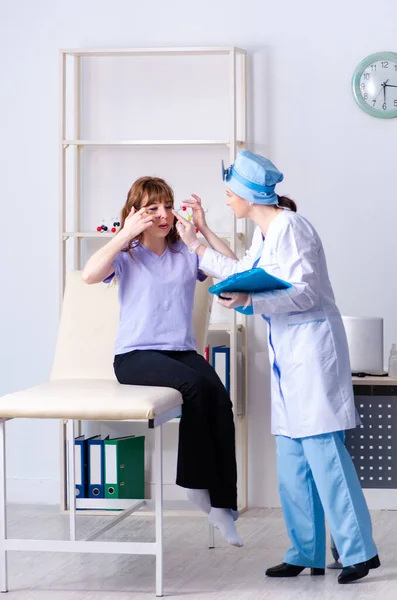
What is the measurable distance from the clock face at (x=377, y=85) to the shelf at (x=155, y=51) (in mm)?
457

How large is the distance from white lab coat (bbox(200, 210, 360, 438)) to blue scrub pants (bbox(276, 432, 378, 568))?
0.06 metres

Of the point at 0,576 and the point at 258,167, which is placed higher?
the point at 258,167

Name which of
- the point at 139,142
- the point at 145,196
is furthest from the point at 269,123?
the point at 145,196

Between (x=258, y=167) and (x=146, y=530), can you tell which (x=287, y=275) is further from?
(x=146, y=530)

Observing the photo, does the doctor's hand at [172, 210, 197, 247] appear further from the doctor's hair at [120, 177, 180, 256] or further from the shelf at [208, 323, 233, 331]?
the shelf at [208, 323, 233, 331]

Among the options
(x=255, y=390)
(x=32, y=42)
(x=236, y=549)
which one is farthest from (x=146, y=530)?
(x=32, y=42)

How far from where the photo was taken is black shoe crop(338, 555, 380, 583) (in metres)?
2.59

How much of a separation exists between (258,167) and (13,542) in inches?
48.5

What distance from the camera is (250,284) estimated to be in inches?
94.8

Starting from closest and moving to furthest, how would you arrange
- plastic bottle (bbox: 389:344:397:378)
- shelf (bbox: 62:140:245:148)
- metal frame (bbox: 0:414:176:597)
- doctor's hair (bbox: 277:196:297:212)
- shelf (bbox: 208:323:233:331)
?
metal frame (bbox: 0:414:176:597) < doctor's hair (bbox: 277:196:297:212) < plastic bottle (bbox: 389:344:397:378) < shelf (bbox: 62:140:245:148) < shelf (bbox: 208:323:233:331)

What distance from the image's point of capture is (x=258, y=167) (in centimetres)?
264

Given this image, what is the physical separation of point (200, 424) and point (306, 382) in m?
0.32

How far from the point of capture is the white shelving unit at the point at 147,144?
3.49 metres

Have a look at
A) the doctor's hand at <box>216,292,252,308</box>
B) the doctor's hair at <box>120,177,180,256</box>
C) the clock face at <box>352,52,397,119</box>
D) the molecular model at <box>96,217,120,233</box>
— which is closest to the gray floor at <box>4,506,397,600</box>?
the doctor's hand at <box>216,292,252,308</box>
